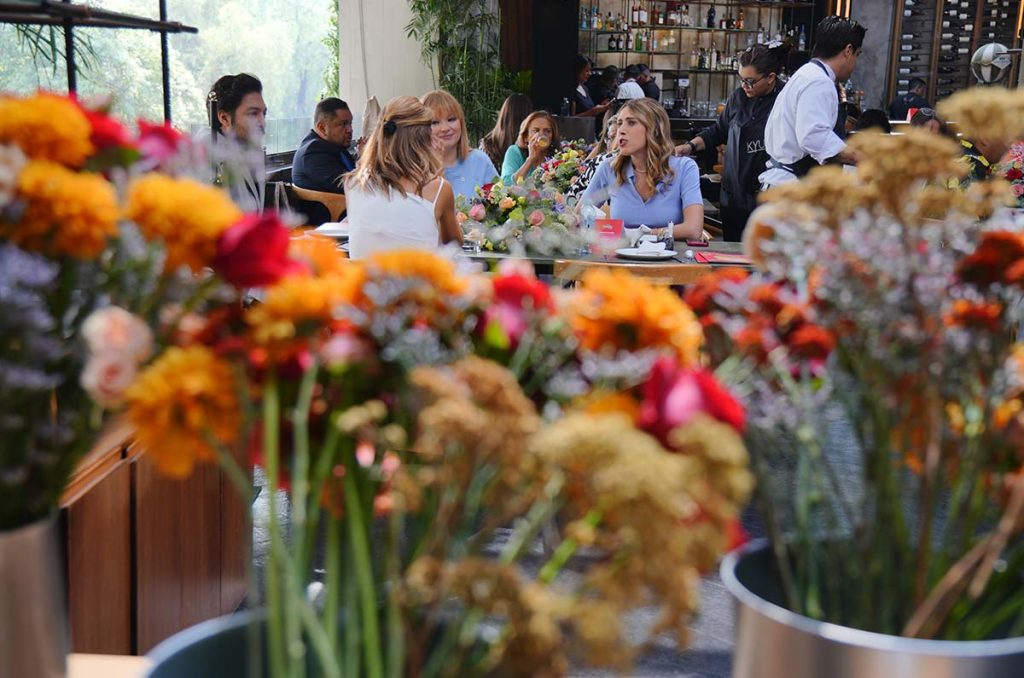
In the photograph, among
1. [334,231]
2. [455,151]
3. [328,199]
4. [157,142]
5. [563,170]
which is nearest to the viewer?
[157,142]

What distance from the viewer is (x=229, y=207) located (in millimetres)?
746

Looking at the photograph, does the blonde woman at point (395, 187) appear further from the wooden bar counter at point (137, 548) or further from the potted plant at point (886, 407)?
the potted plant at point (886, 407)

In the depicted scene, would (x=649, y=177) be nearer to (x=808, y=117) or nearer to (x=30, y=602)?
(x=808, y=117)

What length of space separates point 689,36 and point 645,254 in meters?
8.89

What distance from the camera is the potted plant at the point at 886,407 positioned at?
728mm

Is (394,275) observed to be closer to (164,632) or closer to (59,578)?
(59,578)

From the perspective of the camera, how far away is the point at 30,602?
77cm

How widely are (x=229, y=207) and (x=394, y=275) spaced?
4.8 inches

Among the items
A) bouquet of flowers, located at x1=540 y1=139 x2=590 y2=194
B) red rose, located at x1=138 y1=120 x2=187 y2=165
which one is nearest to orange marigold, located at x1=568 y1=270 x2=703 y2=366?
red rose, located at x1=138 y1=120 x2=187 y2=165

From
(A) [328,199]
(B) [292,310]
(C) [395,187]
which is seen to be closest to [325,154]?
(A) [328,199]

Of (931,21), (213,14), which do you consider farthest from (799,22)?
(213,14)

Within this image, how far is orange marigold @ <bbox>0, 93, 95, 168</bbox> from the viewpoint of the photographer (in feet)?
2.53

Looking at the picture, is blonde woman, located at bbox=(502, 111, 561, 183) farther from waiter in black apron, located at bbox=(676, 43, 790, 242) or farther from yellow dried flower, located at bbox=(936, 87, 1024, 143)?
yellow dried flower, located at bbox=(936, 87, 1024, 143)

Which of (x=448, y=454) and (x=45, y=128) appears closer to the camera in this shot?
(x=448, y=454)
